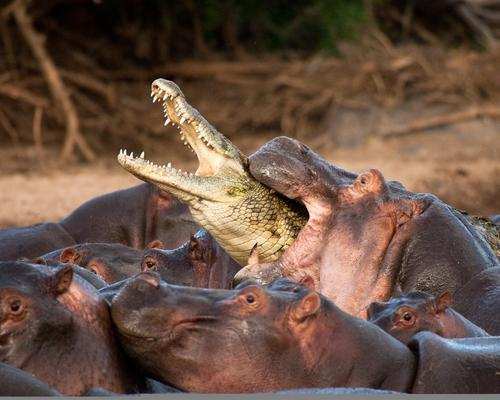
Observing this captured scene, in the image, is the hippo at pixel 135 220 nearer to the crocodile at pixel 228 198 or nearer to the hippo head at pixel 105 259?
the hippo head at pixel 105 259

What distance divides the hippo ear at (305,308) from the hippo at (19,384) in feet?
2.25

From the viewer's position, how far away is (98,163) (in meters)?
12.9

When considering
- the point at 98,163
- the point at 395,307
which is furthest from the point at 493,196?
the point at 395,307

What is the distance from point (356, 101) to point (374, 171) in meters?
8.69

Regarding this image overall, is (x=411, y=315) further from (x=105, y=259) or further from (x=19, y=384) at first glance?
(x=105, y=259)

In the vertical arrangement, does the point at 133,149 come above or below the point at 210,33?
below

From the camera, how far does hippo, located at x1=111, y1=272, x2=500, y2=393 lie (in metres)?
3.83

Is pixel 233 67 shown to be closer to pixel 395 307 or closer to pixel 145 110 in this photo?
pixel 145 110

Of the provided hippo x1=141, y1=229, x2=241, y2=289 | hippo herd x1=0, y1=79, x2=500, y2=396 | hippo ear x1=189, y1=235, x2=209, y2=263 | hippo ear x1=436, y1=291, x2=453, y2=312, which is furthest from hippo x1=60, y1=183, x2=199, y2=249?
hippo ear x1=436, y1=291, x2=453, y2=312

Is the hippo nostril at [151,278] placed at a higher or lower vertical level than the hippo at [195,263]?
higher

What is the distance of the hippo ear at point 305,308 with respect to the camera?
3896mm

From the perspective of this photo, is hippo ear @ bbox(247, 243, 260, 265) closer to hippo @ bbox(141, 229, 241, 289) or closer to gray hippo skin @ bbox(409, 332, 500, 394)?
hippo @ bbox(141, 229, 241, 289)

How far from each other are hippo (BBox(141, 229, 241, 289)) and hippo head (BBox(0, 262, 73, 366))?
4.95 feet

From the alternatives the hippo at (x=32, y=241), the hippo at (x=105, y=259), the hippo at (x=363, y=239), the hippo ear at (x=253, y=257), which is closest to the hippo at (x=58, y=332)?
the hippo at (x=363, y=239)
